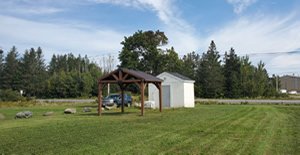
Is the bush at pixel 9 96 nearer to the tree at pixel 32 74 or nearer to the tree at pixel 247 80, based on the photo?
the tree at pixel 32 74

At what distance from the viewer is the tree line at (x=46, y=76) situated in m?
66.5

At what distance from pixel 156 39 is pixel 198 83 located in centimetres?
1231

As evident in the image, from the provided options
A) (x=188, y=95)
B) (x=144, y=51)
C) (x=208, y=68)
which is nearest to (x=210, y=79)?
(x=208, y=68)

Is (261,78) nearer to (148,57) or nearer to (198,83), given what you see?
(198,83)

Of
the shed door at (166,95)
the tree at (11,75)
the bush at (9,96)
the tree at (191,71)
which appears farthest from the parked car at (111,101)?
the tree at (11,75)

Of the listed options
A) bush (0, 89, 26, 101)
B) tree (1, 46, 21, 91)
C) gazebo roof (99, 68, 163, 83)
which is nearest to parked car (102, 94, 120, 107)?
gazebo roof (99, 68, 163, 83)

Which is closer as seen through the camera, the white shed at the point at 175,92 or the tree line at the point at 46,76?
the white shed at the point at 175,92

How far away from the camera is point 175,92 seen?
101ft

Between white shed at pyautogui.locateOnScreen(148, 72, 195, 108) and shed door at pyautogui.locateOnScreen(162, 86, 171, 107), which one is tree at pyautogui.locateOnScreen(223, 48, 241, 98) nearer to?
white shed at pyautogui.locateOnScreen(148, 72, 195, 108)

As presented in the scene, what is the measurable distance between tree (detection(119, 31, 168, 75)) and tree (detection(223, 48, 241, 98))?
12287mm

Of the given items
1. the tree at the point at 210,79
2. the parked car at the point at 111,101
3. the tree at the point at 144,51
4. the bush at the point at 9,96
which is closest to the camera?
the parked car at the point at 111,101

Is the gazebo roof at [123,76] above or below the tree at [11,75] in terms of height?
below

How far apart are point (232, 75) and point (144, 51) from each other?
57.2 feet

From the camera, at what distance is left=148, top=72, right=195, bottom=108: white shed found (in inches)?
1201
